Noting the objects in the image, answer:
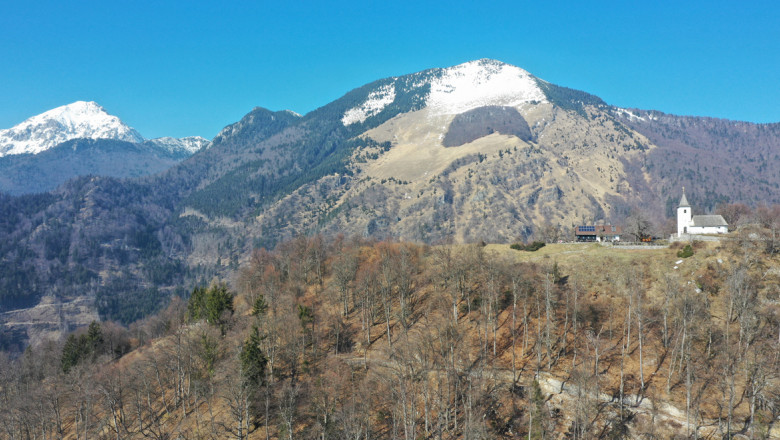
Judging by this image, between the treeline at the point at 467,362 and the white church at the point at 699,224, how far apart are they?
86.8 ft

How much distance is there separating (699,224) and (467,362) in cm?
7858

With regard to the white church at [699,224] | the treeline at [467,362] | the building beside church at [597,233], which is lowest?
the treeline at [467,362]

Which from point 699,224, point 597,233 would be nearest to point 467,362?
point 699,224

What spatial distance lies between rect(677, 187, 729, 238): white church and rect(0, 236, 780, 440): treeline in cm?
2647


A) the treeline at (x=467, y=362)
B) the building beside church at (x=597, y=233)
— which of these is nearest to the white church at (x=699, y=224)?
the treeline at (x=467, y=362)

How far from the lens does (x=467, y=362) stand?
232 feet

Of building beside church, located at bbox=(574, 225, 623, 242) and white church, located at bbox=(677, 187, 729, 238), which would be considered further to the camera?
building beside church, located at bbox=(574, 225, 623, 242)

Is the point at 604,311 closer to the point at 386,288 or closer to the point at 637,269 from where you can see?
the point at 637,269

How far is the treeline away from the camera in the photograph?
59.7 m

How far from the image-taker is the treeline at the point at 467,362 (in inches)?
2350

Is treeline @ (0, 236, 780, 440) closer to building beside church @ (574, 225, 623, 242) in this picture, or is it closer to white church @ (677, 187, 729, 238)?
white church @ (677, 187, 729, 238)

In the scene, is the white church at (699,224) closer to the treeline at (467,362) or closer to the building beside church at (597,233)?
the treeline at (467,362)

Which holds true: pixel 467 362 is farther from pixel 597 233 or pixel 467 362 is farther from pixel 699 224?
pixel 597 233

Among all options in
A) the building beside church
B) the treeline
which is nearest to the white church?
the treeline
